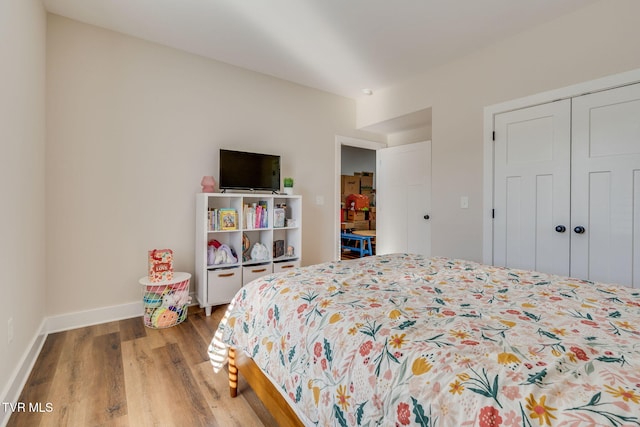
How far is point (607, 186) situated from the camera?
231 centimetres

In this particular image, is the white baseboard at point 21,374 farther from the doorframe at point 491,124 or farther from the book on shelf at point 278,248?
the doorframe at point 491,124

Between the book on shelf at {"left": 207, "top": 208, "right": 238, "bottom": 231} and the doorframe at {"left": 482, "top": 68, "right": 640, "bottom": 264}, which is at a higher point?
the doorframe at {"left": 482, "top": 68, "right": 640, "bottom": 264}

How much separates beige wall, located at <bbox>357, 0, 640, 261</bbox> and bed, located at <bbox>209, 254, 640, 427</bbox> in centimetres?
162

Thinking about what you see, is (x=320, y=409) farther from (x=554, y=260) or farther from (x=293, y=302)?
(x=554, y=260)

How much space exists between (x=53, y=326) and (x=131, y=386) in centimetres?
131

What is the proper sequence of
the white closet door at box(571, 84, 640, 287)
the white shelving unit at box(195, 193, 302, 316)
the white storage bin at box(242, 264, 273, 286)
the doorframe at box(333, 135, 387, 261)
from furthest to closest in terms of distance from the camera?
1. the doorframe at box(333, 135, 387, 261)
2. the white storage bin at box(242, 264, 273, 286)
3. the white shelving unit at box(195, 193, 302, 316)
4. the white closet door at box(571, 84, 640, 287)

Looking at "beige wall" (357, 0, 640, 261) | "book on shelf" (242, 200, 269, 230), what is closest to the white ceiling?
"beige wall" (357, 0, 640, 261)

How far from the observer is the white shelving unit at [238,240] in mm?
2891

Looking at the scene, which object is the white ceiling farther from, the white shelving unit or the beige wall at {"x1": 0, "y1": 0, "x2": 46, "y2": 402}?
the white shelving unit

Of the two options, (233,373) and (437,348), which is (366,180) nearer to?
(233,373)

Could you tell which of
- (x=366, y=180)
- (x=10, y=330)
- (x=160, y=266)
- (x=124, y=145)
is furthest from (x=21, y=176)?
(x=366, y=180)

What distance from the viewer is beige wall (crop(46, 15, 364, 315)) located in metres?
2.54

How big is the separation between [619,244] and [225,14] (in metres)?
3.45

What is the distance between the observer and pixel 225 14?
2.44 meters
